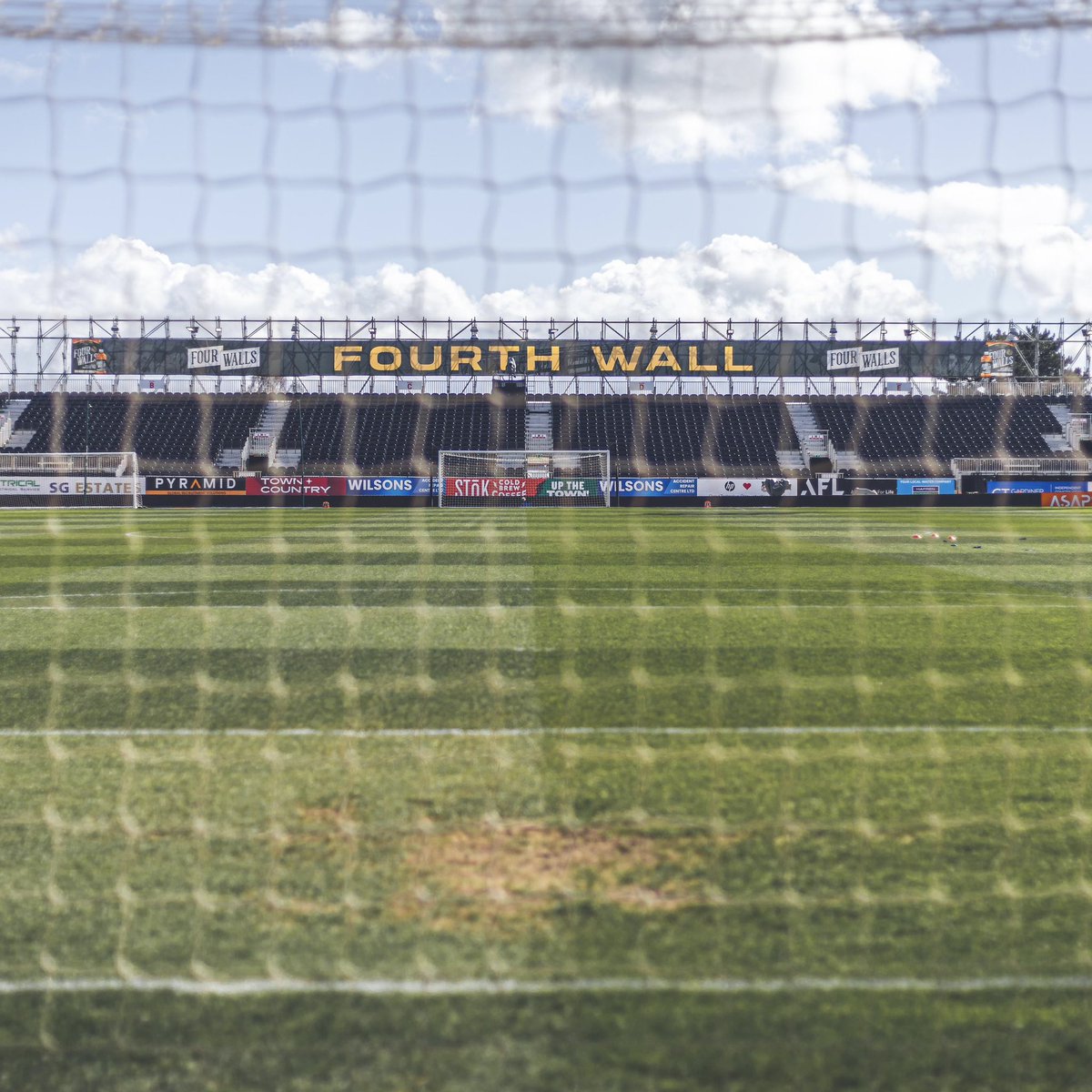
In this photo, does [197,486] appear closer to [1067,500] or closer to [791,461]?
[791,461]

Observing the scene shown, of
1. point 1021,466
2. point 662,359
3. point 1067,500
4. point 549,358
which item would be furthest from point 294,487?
point 1067,500

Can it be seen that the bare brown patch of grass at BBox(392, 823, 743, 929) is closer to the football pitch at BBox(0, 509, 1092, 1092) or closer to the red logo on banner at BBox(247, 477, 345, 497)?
the football pitch at BBox(0, 509, 1092, 1092)

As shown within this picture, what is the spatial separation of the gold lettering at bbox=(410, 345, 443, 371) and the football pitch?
37.9 m

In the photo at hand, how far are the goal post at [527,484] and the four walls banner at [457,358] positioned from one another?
9.20 meters

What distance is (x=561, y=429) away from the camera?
1622 inches

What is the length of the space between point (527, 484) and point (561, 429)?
8.13m

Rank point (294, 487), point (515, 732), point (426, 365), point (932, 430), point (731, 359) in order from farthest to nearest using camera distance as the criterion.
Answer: point (731, 359)
point (426, 365)
point (932, 430)
point (294, 487)
point (515, 732)

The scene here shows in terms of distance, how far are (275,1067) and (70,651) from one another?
4.24 metres

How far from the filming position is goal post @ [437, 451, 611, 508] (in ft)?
109

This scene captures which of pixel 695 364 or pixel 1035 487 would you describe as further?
pixel 695 364

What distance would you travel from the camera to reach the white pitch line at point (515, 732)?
381 cm

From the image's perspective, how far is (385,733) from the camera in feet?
12.6

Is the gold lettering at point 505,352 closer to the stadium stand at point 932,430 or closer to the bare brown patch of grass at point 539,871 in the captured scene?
the stadium stand at point 932,430

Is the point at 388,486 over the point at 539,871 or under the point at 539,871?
over
